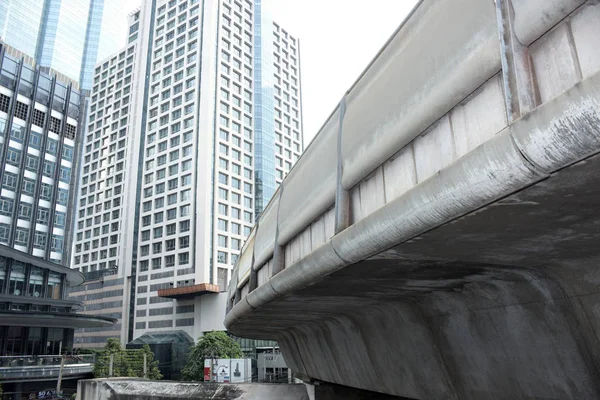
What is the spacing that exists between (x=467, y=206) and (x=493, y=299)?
133 inches

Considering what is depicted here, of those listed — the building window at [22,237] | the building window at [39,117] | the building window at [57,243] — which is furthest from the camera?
the building window at [39,117]

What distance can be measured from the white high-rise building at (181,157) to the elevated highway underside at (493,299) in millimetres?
64094

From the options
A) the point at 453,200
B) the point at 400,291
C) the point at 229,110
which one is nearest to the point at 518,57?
the point at 453,200

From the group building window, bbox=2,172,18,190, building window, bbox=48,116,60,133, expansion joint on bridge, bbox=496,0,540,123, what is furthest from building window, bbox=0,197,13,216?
expansion joint on bridge, bbox=496,0,540,123

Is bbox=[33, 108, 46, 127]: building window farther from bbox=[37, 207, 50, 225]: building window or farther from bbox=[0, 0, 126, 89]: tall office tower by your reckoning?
bbox=[0, 0, 126, 89]: tall office tower

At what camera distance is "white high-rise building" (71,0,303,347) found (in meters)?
76.1

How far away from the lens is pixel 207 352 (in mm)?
57594

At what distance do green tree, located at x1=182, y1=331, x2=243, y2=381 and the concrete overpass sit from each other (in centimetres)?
5154

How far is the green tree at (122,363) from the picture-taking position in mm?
52594

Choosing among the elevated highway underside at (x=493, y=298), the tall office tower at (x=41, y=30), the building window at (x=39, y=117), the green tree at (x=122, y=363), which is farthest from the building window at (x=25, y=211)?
the tall office tower at (x=41, y=30)

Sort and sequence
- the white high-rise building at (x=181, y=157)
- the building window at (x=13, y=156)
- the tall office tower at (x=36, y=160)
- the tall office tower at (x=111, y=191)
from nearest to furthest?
the tall office tower at (x=36, y=160), the building window at (x=13, y=156), the white high-rise building at (x=181, y=157), the tall office tower at (x=111, y=191)

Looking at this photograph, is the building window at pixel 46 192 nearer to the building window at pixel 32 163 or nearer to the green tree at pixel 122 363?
the building window at pixel 32 163

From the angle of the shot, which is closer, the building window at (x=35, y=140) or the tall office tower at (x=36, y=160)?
the tall office tower at (x=36, y=160)

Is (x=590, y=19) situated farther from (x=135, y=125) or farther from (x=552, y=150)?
(x=135, y=125)
